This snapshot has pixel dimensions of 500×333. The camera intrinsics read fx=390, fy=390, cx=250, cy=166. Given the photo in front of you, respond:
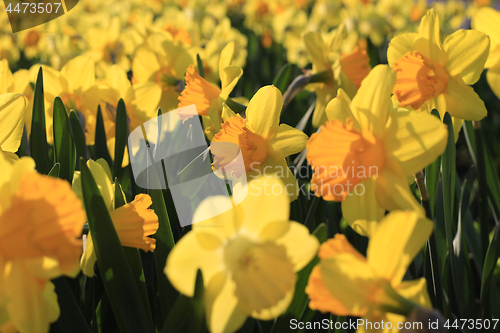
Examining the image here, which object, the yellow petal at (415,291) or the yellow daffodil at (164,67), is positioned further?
the yellow daffodil at (164,67)

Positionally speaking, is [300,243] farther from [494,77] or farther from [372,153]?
[494,77]

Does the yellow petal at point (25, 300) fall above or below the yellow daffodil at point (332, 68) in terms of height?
above

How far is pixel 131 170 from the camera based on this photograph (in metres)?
1.24

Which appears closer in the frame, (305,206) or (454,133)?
(454,133)

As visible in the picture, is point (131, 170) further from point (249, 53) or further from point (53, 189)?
point (249, 53)

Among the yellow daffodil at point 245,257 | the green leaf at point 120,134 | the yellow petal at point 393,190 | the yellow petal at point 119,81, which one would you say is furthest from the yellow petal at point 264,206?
the yellow petal at point 119,81

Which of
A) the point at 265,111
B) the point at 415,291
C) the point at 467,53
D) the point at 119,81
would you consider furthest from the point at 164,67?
the point at 415,291

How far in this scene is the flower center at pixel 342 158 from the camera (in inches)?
25.8

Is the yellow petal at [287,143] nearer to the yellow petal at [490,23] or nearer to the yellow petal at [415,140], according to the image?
the yellow petal at [415,140]

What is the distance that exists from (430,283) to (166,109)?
1.10 m

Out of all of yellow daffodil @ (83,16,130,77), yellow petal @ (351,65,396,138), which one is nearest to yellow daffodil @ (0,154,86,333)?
yellow petal @ (351,65,396,138)

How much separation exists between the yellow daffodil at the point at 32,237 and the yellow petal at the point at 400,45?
829mm

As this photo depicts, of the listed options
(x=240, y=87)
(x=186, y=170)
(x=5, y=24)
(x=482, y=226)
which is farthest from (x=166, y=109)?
(x=5, y=24)

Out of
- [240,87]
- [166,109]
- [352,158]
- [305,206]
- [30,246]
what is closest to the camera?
[30,246]
